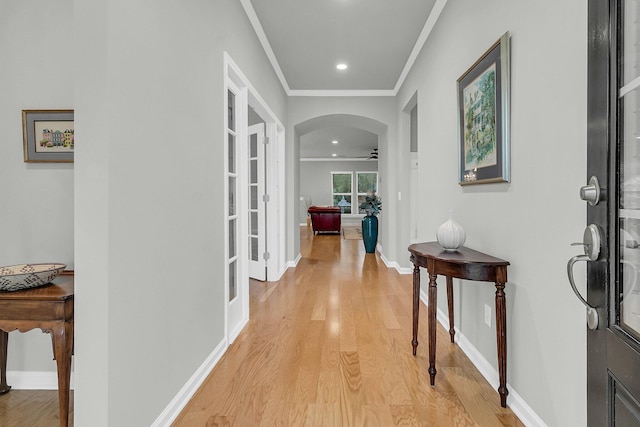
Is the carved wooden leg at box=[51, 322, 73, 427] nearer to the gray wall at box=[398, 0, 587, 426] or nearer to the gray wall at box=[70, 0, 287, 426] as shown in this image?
the gray wall at box=[70, 0, 287, 426]

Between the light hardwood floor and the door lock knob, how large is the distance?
1.31m

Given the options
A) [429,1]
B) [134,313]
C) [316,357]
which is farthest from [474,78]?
[134,313]

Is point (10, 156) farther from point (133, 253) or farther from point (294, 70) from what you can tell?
point (294, 70)

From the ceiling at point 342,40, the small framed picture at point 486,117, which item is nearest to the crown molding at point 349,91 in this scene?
the ceiling at point 342,40

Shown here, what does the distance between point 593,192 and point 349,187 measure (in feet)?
44.7

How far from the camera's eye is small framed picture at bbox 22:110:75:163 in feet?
6.17

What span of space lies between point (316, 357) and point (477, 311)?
1.10 meters

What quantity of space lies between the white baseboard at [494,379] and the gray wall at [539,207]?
33 mm

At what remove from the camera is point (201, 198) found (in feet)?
6.80

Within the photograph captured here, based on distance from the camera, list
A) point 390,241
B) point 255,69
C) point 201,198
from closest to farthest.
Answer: point 201,198
point 255,69
point 390,241

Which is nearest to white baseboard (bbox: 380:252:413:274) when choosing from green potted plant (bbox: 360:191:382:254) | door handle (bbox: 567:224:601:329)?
green potted plant (bbox: 360:191:382:254)

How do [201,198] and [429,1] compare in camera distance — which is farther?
[429,1]

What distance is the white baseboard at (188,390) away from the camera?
163 centimetres

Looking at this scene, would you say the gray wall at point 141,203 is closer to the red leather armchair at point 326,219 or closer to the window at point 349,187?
the red leather armchair at point 326,219
